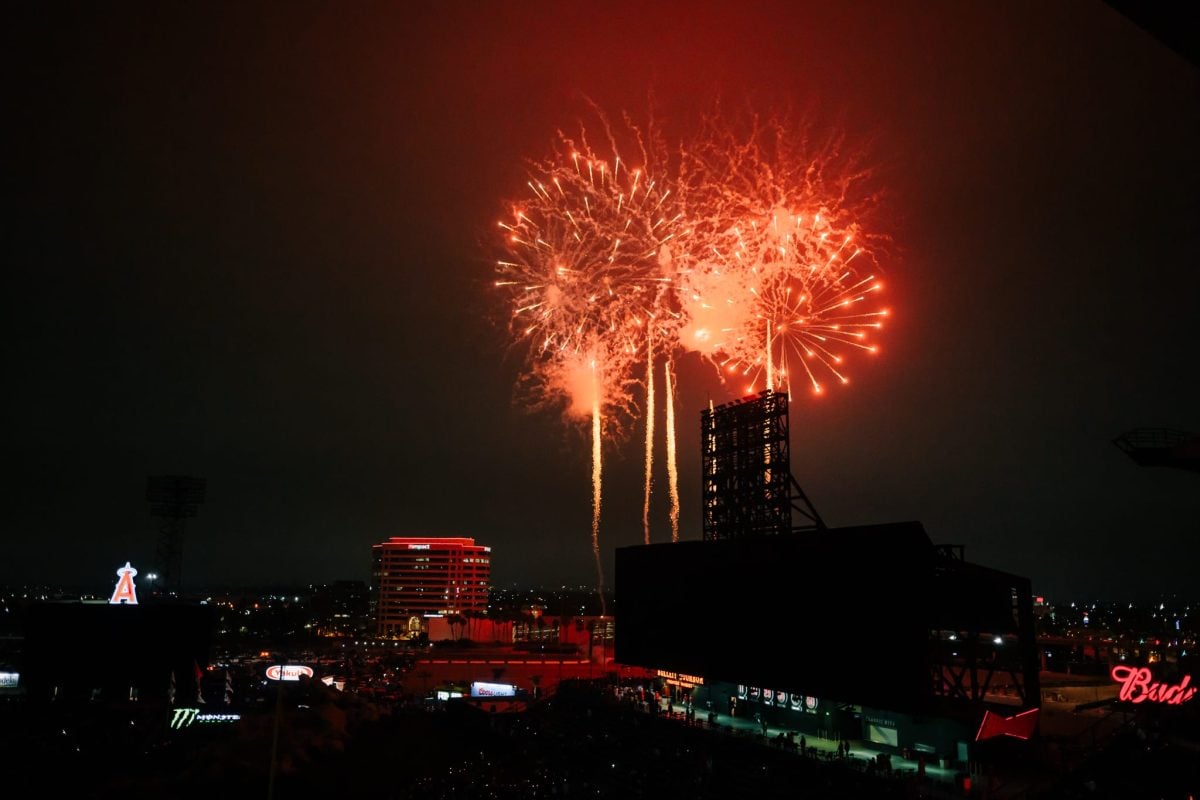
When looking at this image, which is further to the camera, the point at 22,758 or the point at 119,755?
the point at 119,755

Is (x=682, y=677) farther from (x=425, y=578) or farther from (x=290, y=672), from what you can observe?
(x=425, y=578)

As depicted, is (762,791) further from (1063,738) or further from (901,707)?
(1063,738)

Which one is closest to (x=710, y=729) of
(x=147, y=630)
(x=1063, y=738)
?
(x=1063, y=738)

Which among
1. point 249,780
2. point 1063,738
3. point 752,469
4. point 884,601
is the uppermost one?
point 752,469

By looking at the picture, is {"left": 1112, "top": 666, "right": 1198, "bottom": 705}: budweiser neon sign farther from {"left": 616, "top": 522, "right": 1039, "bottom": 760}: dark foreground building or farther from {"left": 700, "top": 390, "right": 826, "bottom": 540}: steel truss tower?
{"left": 700, "top": 390, "right": 826, "bottom": 540}: steel truss tower

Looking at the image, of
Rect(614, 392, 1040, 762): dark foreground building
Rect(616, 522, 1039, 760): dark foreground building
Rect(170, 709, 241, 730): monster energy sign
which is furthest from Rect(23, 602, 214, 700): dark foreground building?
Rect(616, 522, 1039, 760): dark foreground building

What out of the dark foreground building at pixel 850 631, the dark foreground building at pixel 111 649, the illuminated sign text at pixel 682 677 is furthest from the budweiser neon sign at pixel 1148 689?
the dark foreground building at pixel 111 649

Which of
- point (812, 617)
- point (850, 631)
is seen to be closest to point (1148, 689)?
point (850, 631)

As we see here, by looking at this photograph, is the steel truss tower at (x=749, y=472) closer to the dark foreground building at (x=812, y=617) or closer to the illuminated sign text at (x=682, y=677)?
the dark foreground building at (x=812, y=617)
